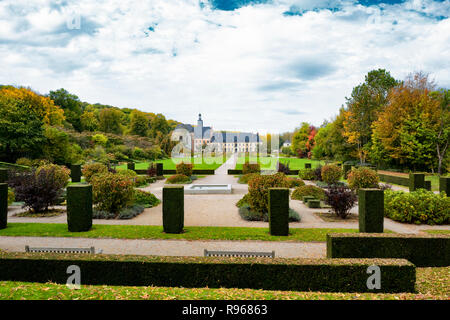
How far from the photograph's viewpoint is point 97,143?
1850 inches

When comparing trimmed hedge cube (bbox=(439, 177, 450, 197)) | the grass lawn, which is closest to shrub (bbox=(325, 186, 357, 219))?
the grass lawn

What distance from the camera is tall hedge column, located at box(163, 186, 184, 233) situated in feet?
29.2

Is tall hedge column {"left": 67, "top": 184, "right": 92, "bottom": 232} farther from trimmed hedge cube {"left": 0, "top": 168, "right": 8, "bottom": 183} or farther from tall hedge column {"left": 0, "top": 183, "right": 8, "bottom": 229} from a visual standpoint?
trimmed hedge cube {"left": 0, "top": 168, "right": 8, "bottom": 183}

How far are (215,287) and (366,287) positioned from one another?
2605mm

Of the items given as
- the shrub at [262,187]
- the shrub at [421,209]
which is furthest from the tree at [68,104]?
the shrub at [421,209]

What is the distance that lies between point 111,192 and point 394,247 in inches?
383

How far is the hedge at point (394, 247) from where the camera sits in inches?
240

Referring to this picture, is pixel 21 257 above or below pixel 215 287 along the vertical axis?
above

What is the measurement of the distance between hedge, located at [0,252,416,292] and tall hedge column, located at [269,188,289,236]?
362 centimetres

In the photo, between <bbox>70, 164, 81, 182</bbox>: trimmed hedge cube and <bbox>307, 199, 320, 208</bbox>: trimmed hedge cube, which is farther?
<bbox>70, 164, 81, 182</bbox>: trimmed hedge cube

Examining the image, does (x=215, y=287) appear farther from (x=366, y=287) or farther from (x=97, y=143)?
(x=97, y=143)

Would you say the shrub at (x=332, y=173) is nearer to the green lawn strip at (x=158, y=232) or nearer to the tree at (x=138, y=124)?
the green lawn strip at (x=158, y=232)
